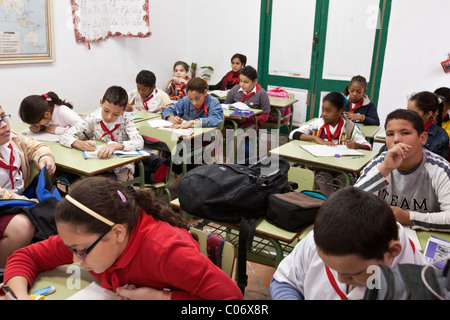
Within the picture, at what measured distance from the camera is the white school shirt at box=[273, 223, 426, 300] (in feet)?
3.17

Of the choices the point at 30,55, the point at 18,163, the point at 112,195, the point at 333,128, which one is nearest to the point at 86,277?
the point at 112,195

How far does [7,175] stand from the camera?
216 centimetres

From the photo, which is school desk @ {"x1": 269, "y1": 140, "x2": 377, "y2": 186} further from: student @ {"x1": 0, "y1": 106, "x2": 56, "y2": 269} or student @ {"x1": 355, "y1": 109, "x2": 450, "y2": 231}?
student @ {"x1": 0, "y1": 106, "x2": 56, "y2": 269}

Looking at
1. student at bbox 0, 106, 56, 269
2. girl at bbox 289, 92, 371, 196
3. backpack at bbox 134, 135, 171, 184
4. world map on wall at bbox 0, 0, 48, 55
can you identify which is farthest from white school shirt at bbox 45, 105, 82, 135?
girl at bbox 289, 92, 371, 196

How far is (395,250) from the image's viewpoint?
884 millimetres

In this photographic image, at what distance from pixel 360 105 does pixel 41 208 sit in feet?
11.2

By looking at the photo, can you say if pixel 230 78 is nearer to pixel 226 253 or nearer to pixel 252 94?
pixel 252 94

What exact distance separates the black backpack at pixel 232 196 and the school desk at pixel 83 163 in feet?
2.94

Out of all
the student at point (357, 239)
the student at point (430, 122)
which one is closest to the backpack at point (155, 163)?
the student at point (430, 122)

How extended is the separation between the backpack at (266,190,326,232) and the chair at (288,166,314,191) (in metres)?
0.46

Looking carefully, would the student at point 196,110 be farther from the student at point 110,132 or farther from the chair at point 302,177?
the chair at point 302,177

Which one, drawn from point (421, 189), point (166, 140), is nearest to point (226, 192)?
point (421, 189)

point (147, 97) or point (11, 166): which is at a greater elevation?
point (147, 97)

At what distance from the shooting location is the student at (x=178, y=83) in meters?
5.78
